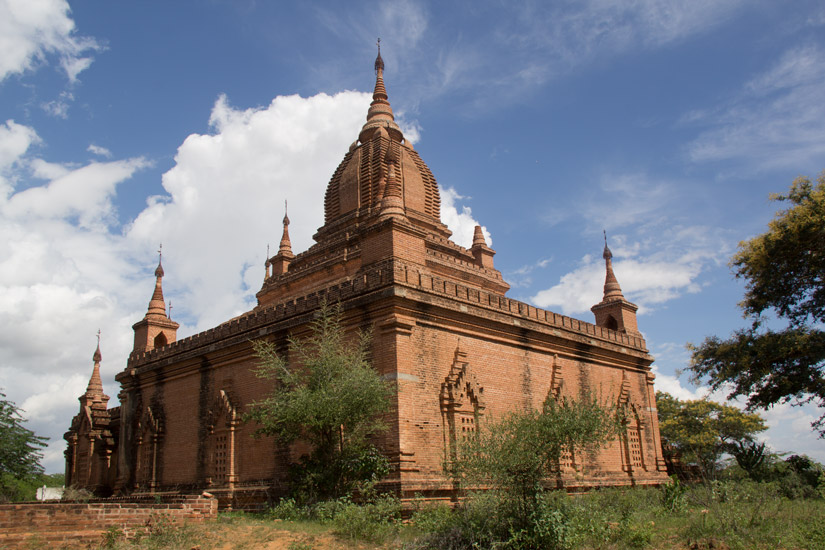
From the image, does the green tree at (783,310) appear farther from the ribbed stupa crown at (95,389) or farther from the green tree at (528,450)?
the ribbed stupa crown at (95,389)

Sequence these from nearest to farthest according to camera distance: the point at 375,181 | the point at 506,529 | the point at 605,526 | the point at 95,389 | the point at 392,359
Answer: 1. the point at 506,529
2. the point at 605,526
3. the point at 392,359
4. the point at 375,181
5. the point at 95,389

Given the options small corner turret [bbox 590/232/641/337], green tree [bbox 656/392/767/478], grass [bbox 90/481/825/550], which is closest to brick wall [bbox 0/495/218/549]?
grass [bbox 90/481/825/550]

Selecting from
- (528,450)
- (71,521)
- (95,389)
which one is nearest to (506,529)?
(528,450)

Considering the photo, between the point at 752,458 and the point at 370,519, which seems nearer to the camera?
the point at 370,519

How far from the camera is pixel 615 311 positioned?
3012 cm

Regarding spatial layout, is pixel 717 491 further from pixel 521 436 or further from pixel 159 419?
pixel 159 419

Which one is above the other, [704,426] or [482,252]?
[482,252]

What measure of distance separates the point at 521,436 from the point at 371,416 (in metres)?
5.20

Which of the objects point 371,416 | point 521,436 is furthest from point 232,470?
point 521,436

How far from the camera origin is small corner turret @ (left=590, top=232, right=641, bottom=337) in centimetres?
3000

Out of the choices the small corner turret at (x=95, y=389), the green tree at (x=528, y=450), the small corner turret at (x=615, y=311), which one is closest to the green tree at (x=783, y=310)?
the small corner turret at (x=615, y=311)

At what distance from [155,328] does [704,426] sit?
117 feet

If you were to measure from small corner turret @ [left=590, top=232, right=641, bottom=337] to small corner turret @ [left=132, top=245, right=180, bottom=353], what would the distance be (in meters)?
17.9

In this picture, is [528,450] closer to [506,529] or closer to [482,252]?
[506,529]
